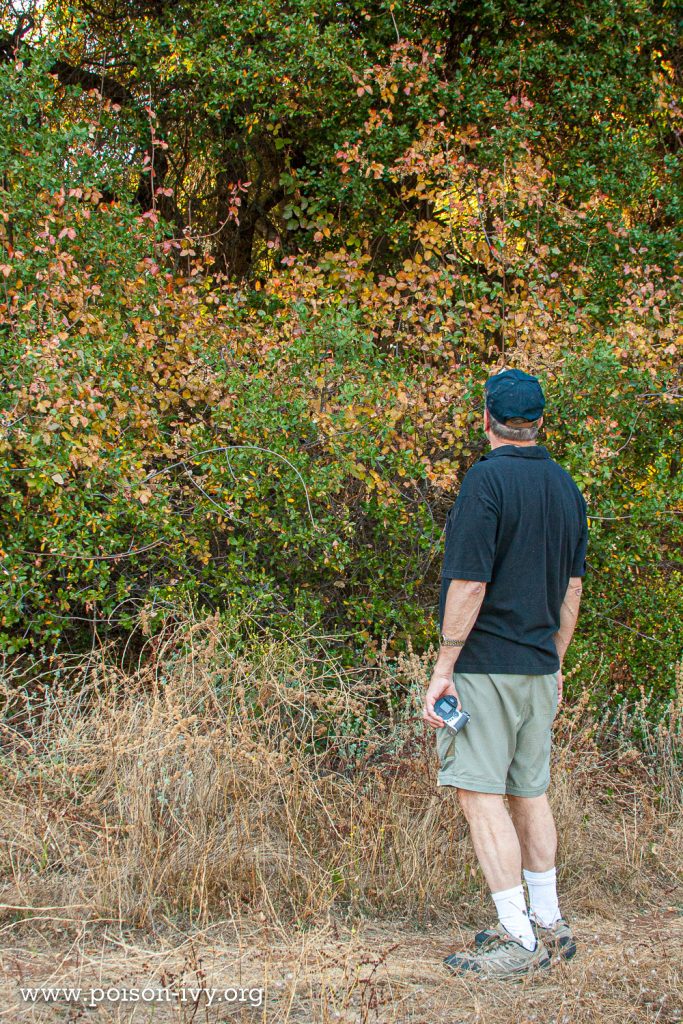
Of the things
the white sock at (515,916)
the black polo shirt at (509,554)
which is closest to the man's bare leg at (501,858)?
the white sock at (515,916)

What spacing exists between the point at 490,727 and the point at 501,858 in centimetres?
44

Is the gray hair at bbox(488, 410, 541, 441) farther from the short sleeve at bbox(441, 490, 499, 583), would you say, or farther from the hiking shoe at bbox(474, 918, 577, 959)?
the hiking shoe at bbox(474, 918, 577, 959)

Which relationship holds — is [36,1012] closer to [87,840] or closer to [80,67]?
[87,840]

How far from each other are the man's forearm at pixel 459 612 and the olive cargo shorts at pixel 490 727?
3.6 inches

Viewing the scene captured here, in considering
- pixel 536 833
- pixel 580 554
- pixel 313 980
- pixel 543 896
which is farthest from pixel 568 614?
pixel 313 980

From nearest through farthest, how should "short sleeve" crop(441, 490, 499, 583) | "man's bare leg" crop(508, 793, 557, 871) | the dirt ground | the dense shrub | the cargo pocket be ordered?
the dirt ground
"short sleeve" crop(441, 490, 499, 583)
the cargo pocket
"man's bare leg" crop(508, 793, 557, 871)
the dense shrub

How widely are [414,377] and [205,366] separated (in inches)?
50.8

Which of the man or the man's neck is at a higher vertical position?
the man's neck

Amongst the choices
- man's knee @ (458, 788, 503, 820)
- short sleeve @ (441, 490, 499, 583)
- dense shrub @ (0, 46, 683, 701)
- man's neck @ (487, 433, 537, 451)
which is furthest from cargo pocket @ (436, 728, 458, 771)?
dense shrub @ (0, 46, 683, 701)

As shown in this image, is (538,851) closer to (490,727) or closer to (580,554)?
(490,727)

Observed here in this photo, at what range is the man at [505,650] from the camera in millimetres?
3082

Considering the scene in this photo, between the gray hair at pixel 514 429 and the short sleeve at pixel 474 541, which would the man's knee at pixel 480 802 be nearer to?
the short sleeve at pixel 474 541

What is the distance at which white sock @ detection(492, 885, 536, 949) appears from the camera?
3.09 metres

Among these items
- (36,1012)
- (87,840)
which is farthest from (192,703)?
(36,1012)
